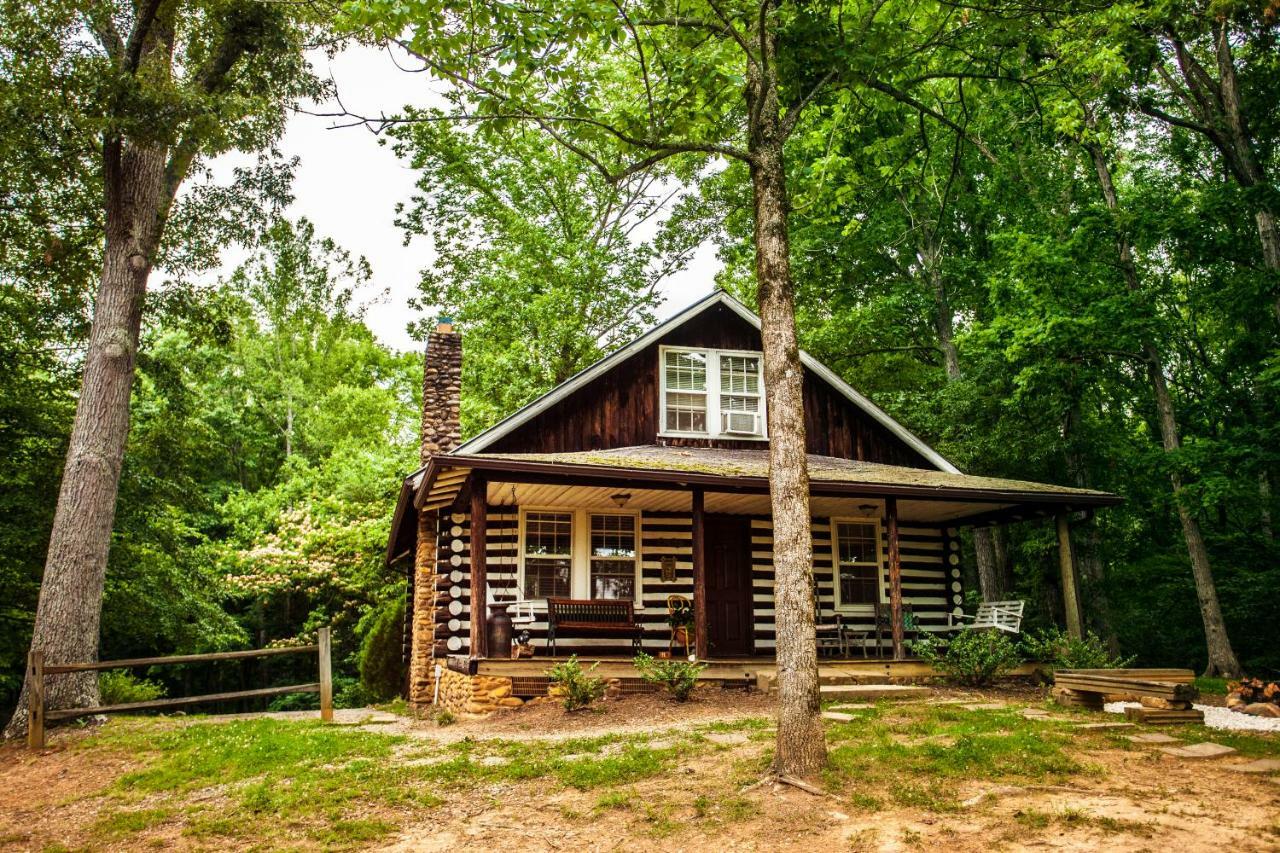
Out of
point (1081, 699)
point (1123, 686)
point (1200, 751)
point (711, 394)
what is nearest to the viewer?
point (1200, 751)

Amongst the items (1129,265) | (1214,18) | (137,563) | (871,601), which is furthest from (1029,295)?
(137,563)

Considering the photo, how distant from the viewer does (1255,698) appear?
10.8 m

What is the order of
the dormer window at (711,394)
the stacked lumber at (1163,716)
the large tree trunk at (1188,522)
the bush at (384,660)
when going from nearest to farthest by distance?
the stacked lumber at (1163,716) → the large tree trunk at (1188,522) → the dormer window at (711,394) → the bush at (384,660)

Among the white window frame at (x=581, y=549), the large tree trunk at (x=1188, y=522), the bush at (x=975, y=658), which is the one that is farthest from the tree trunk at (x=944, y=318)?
the white window frame at (x=581, y=549)

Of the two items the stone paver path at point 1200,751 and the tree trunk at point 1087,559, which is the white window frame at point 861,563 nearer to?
the tree trunk at point 1087,559

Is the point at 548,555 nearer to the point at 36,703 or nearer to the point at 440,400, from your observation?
the point at 440,400

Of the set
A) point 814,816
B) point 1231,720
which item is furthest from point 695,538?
point 814,816

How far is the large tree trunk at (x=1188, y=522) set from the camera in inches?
628

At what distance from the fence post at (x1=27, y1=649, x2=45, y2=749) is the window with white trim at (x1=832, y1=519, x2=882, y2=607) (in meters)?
12.5

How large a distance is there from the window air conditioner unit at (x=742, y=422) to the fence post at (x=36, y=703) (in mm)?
11399

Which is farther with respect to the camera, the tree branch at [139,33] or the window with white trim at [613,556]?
the window with white trim at [613,556]

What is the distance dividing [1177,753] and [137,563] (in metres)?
17.0

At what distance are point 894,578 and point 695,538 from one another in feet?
11.4

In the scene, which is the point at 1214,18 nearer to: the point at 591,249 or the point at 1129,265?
the point at 1129,265
